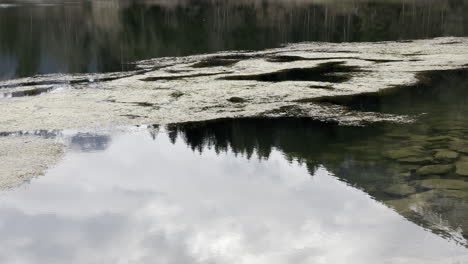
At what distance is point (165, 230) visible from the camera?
1409cm

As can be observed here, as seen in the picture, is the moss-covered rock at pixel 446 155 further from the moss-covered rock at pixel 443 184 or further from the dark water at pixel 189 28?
the dark water at pixel 189 28

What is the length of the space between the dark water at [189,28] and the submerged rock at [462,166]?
30997 mm

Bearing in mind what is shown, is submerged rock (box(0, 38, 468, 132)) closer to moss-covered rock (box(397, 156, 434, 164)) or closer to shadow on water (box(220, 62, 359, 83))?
shadow on water (box(220, 62, 359, 83))

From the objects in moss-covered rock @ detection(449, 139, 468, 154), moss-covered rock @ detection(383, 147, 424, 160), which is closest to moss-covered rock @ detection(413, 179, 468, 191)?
moss-covered rock @ detection(383, 147, 424, 160)

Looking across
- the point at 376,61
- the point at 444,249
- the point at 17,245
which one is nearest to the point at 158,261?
the point at 17,245

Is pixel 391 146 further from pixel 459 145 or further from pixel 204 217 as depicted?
pixel 204 217

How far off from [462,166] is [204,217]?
27.9ft

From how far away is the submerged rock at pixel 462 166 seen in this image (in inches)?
646

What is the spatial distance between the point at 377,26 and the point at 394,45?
2343 centimetres

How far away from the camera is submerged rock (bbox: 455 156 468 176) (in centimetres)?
1641

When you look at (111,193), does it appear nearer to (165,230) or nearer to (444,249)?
(165,230)

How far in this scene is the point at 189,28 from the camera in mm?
78250

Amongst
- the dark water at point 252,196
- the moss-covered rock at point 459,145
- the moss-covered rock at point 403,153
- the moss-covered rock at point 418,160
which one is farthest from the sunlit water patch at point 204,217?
the moss-covered rock at point 459,145

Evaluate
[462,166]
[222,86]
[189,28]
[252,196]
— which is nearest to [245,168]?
[252,196]
